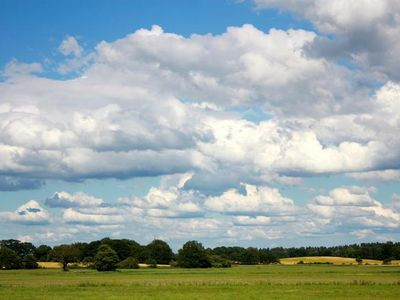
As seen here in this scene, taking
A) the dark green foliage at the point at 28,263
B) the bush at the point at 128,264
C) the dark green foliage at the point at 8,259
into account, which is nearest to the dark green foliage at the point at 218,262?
the bush at the point at 128,264

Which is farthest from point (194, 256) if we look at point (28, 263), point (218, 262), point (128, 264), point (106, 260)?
point (28, 263)

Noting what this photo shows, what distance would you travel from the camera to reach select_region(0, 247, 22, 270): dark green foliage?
6453 inches

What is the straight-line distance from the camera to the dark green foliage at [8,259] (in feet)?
538

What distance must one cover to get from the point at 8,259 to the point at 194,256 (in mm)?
51139

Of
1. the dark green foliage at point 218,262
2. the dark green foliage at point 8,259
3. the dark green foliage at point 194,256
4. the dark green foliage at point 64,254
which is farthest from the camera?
the dark green foliage at point 218,262

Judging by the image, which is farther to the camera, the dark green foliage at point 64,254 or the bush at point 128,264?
the bush at point 128,264

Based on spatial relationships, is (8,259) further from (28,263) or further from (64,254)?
(64,254)

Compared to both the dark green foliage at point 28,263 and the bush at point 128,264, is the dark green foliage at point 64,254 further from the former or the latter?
the dark green foliage at point 28,263

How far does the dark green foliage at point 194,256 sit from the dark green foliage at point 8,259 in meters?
45.9

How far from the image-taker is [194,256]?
167 meters

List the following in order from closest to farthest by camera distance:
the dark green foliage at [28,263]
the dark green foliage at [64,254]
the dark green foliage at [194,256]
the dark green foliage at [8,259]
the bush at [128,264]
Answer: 1. the dark green foliage at [64,254]
2. the bush at [128,264]
3. the dark green foliage at [8,259]
4. the dark green foliage at [194,256]
5. the dark green foliage at [28,263]

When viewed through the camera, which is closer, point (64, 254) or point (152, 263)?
point (64, 254)

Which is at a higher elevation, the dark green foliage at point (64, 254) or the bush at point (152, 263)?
the dark green foliage at point (64, 254)

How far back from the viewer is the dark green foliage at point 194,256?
548ft
